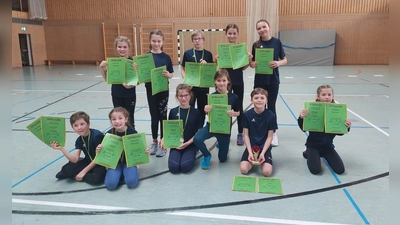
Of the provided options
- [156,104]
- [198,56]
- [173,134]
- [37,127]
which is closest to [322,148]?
[173,134]

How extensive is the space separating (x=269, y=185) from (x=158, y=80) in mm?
1850

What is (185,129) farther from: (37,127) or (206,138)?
(37,127)

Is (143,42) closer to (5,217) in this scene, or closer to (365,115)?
(365,115)

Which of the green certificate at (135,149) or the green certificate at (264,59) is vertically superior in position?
the green certificate at (264,59)

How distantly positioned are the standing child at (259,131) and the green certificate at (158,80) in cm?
113

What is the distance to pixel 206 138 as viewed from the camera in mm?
3635

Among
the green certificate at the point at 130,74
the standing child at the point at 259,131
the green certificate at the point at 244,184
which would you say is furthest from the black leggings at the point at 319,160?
the green certificate at the point at 130,74

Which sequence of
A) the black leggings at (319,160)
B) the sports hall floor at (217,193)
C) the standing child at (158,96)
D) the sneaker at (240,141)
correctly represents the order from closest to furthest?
1. the sports hall floor at (217,193)
2. the black leggings at (319,160)
3. the standing child at (158,96)
4. the sneaker at (240,141)

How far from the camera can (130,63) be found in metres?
3.76

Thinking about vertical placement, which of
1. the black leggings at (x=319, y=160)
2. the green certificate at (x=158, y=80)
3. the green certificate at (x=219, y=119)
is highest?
the green certificate at (x=158, y=80)

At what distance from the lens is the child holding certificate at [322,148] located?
3332 millimetres

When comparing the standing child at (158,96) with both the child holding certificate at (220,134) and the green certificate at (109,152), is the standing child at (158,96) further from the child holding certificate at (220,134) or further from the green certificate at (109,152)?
the green certificate at (109,152)

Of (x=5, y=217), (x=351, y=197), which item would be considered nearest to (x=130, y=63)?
(x=351, y=197)

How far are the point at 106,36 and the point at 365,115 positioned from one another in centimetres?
1541
